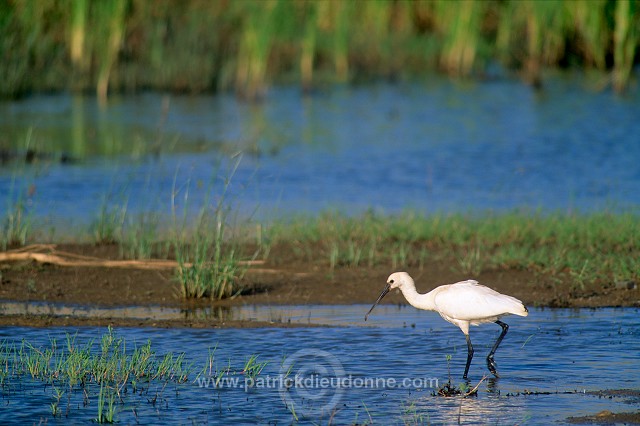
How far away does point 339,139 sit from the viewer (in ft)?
70.9

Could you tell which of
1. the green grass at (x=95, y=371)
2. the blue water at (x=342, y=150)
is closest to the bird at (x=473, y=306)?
the green grass at (x=95, y=371)

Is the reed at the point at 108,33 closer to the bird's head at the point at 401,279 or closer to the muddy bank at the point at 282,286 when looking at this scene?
the muddy bank at the point at 282,286

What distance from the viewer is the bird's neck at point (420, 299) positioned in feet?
26.4

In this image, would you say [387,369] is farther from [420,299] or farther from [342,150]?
[342,150]

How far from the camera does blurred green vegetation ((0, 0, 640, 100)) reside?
2498 cm

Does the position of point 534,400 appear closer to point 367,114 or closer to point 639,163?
point 639,163

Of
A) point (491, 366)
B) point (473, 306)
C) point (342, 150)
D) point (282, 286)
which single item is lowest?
point (282, 286)

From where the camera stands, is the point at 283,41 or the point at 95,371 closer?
the point at 95,371

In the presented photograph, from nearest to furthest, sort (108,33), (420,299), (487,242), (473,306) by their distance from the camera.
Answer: (473,306) → (420,299) → (487,242) → (108,33)

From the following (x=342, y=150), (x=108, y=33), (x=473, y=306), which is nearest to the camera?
(x=473, y=306)

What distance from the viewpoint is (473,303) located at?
7629 mm

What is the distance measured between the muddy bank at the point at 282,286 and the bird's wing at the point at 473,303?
2199mm

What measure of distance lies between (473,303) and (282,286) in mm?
3282

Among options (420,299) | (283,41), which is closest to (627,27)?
(283,41)
